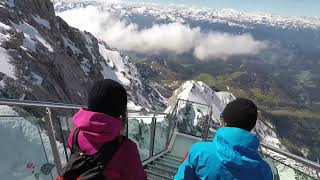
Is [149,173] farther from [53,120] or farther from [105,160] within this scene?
[105,160]

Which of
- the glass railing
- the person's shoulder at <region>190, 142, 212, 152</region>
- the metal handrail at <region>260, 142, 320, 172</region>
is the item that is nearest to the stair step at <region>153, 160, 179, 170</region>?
the metal handrail at <region>260, 142, 320, 172</region>

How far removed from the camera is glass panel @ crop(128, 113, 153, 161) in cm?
1121

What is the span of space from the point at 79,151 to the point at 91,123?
0.31m

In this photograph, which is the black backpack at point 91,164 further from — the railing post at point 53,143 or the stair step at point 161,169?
the stair step at point 161,169

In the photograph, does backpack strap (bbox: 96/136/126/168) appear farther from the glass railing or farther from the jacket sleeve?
the glass railing

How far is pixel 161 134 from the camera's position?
14.9 meters

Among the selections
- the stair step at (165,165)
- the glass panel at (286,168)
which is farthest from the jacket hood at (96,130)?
the stair step at (165,165)

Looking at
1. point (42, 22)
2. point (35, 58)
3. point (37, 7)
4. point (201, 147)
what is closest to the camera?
point (201, 147)

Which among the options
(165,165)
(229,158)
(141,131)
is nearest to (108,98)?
(229,158)

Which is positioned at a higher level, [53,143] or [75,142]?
[75,142]

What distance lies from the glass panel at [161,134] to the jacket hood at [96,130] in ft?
30.8

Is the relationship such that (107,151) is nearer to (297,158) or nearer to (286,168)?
(297,158)

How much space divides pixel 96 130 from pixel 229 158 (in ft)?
4.85

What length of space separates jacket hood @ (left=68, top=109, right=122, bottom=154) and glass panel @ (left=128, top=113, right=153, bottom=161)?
6864mm
